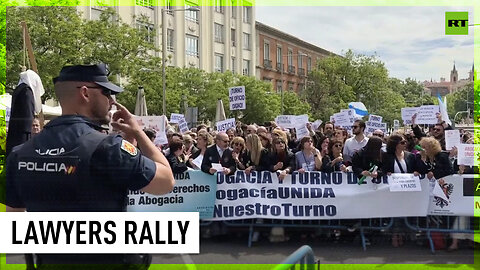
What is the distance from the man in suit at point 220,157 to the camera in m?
8.04

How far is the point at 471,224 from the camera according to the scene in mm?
7711

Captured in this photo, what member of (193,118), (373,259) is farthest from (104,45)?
(193,118)

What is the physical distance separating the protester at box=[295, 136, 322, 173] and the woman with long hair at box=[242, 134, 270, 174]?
1.43 feet

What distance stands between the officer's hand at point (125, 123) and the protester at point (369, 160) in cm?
569

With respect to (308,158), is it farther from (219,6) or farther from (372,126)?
(372,126)

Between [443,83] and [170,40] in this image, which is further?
[170,40]

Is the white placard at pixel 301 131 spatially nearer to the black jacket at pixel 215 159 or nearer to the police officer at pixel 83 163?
the black jacket at pixel 215 159

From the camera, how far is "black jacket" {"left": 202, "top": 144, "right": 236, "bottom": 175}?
813 centimetres

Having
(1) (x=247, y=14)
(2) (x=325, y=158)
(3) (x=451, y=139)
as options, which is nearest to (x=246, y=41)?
(3) (x=451, y=139)

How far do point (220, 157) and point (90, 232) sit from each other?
18.7 feet

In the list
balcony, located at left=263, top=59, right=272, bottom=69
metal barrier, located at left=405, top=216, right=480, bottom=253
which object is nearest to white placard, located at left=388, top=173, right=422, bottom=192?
metal barrier, located at left=405, top=216, right=480, bottom=253

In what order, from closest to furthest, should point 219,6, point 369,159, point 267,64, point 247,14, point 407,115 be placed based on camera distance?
point 247,14
point 219,6
point 369,159
point 407,115
point 267,64

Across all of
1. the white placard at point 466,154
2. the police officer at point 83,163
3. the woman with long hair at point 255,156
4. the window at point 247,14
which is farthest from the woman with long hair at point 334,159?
the police officer at point 83,163

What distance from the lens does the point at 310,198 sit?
25.7 feet
